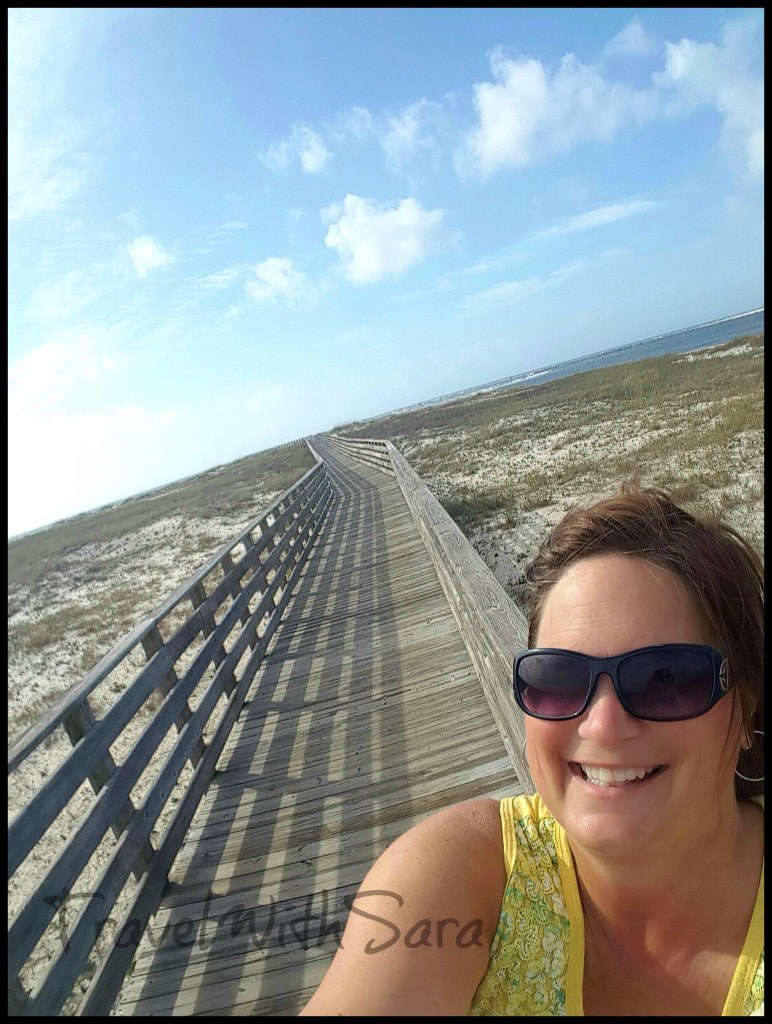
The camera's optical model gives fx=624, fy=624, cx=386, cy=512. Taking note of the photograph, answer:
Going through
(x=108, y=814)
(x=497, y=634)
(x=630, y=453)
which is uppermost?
(x=630, y=453)

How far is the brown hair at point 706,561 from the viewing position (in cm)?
124

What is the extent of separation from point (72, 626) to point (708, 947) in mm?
17179

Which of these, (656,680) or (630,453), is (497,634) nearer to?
(656,680)

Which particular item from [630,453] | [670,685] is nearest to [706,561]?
[670,685]

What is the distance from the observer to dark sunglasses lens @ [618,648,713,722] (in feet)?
3.79

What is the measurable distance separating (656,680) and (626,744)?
132 millimetres

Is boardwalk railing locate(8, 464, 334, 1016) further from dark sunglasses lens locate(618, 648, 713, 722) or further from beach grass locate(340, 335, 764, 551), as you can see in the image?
beach grass locate(340, 335, 764, 551)

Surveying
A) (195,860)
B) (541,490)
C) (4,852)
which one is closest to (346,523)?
(541,490)

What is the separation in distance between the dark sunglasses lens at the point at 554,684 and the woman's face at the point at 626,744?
0.03 metres

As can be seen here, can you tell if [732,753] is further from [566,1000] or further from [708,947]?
[566,1000]

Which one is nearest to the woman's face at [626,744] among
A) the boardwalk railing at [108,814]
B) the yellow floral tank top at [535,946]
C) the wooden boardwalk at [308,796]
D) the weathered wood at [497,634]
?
the yellow floral tank top at [535,946]

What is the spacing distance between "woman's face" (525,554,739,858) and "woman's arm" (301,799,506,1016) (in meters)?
0.20

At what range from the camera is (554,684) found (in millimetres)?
1287

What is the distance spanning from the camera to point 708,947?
3.84ft
